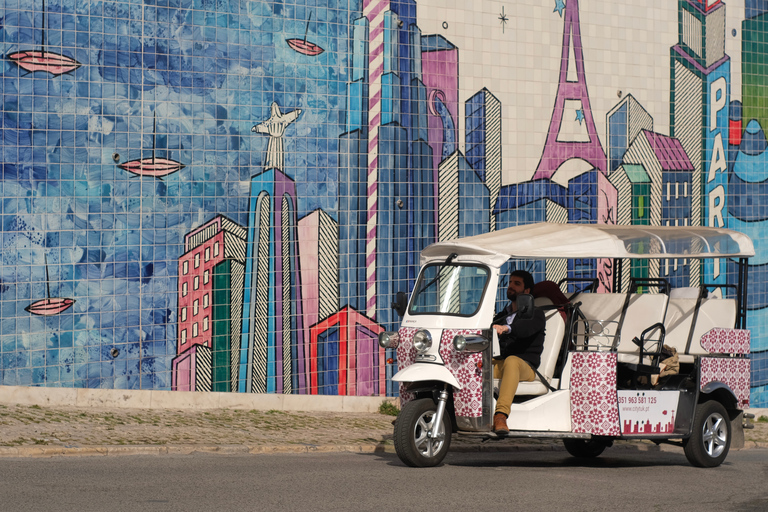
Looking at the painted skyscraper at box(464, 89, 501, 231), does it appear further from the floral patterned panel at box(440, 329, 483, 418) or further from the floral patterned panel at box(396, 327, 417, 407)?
the floral patterned panel at box(440, 329, 483, 418)

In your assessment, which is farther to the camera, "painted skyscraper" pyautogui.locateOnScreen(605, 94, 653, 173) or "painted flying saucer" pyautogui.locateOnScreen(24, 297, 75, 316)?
"painted skyscraper" pyautogui.locateOnScreen(605, 94, 653, 173)

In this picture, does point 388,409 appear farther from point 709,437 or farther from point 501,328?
point 501,328

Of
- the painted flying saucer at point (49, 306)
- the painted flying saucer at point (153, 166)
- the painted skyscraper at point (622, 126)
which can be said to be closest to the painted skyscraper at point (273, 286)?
the painted flying saucer at point (153, 166)

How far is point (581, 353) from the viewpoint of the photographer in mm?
10195

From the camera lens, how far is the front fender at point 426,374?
375 inches

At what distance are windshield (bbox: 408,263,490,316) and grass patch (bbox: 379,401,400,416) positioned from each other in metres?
4.58

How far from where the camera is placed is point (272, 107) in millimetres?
14289

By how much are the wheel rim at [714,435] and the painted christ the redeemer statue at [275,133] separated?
21.2 feet

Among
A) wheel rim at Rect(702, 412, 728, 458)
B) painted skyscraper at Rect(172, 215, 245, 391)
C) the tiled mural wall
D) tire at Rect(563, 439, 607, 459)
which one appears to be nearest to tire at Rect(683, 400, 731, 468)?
wheel rim at Rect(702, 412, 728, 458)

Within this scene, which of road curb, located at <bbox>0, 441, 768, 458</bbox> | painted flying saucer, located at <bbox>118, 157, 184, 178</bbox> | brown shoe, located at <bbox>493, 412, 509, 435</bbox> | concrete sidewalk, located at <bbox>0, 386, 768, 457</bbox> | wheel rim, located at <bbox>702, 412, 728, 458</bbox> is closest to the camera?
brown shoe, located at <bbox>493, 412, 509, 435</bbox>

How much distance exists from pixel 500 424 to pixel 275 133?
616cm

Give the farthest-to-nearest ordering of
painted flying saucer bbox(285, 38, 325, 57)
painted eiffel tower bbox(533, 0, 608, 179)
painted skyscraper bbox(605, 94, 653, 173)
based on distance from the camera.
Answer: painted skyscraper bbox(605, 94, 653, 173) < painted eiffel tower bbox(533, 0, 608, 179) < painted flying saucer bbox(285, 38, 325, 57)

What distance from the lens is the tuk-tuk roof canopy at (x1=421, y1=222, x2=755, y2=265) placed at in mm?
10148

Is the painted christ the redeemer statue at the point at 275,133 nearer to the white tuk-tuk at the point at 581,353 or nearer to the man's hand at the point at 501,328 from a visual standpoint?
the white tuk-tuk at the point at 581,353
